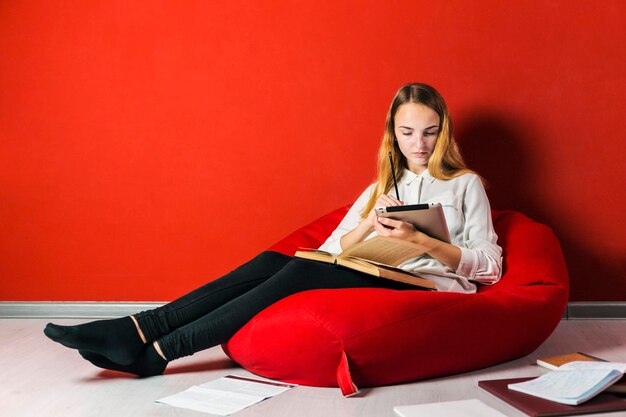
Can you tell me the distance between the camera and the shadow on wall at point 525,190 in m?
3.36

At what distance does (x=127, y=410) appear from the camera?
2084mm

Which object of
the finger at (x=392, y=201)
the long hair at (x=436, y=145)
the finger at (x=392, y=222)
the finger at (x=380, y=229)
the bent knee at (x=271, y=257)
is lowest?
the bent knee at (x=271, y=257)

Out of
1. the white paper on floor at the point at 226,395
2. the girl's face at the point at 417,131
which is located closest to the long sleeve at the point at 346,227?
the girl's face at the point at 417,131

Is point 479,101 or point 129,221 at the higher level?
point 479,101

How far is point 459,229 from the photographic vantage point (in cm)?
271

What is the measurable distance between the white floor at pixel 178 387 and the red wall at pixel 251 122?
70 cm

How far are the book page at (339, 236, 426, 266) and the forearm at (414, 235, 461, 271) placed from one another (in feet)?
0.14

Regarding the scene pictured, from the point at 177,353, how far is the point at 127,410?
29 cm

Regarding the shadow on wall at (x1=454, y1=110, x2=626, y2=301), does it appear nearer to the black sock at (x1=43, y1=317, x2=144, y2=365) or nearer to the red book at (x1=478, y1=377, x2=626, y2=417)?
the red book at (x1=478, y1=377, x2=626, y2=417)

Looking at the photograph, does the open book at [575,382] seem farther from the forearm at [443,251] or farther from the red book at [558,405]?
the forearm at [443,251]

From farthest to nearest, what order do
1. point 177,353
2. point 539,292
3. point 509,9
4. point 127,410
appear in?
point 509,9, point 539,292, point 177,353, point 127,410

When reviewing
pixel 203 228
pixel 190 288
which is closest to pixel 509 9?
pixel 203 228

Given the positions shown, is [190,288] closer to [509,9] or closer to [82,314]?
[82,314]

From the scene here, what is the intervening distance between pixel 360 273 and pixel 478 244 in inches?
16.8
